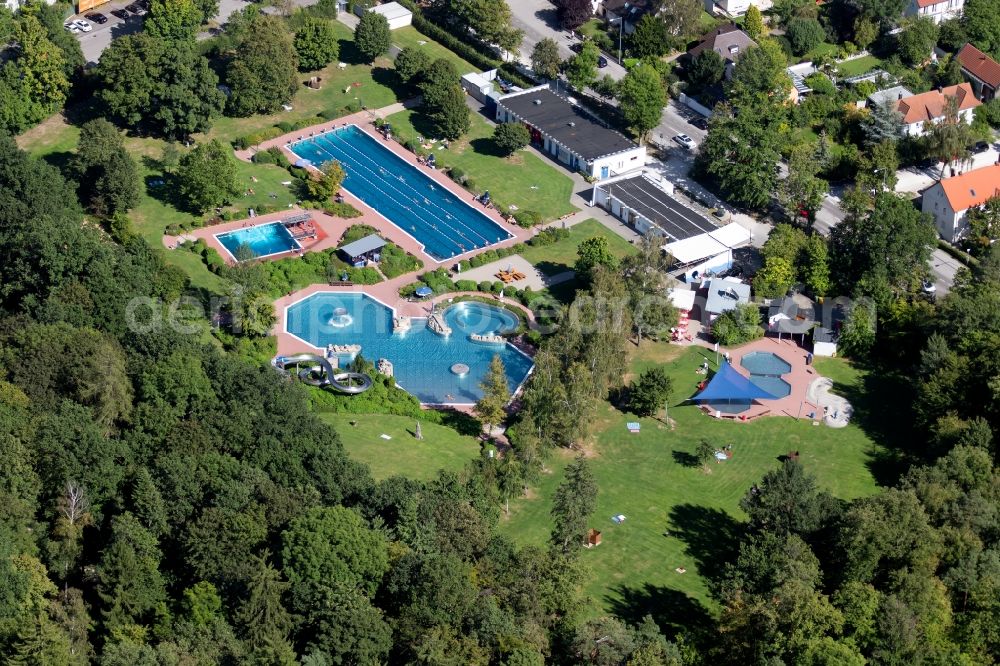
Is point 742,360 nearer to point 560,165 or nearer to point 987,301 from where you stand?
point 987,301

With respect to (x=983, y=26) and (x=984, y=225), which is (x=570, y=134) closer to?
(x=984, y=225)

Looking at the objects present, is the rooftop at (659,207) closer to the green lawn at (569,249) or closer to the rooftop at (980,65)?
the green lawn at (569,249)

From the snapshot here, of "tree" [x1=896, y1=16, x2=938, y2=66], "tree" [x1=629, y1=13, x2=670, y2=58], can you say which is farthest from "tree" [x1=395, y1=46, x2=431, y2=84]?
"tree" [x1=896, y1=16, x2=938, y2=66]

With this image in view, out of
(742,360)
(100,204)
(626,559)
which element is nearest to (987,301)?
(742,360)

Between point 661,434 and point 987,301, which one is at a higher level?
point 987,301

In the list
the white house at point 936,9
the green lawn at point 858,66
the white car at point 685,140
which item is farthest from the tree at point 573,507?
the white house at point 936,9

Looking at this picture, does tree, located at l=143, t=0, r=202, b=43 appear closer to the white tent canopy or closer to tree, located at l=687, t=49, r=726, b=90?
tree, located at l=687, t=49, r=726, b=90

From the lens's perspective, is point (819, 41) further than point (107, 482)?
Yes

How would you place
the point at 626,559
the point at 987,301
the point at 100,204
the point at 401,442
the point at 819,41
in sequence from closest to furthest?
1. the point at 626,559
2. the point at 401,442
3. the point at 987,301
4. the point at 100,204
5. the point at 819,41
